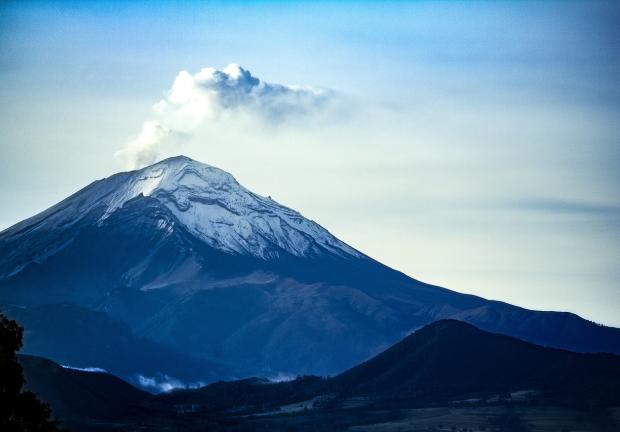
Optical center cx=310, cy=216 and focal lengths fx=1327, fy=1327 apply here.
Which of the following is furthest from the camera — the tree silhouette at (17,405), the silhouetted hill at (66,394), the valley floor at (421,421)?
the silhouetted hill at (66,394)

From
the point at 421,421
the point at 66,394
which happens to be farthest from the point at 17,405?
the point at 421,421

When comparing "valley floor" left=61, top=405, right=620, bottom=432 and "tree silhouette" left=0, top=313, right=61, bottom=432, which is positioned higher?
"valley floor" left=61, top=405, right=620, bottom=432

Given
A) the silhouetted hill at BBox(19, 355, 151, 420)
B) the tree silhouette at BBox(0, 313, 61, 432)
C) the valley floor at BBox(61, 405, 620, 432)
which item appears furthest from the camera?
the silhouetted hill at BBox(19, 355, 151, 420)

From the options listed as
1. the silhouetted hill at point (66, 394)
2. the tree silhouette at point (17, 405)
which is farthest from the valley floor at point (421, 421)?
the tree silhouette at point (17, 405)

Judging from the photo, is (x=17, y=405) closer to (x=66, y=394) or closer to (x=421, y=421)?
(x=66, y=394)

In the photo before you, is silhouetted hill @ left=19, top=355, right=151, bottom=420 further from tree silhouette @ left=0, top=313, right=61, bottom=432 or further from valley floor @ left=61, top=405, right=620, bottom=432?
tree silhouette @ left=0, top=313, right=61, bottom=432

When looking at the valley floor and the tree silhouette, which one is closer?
the tree silhouette

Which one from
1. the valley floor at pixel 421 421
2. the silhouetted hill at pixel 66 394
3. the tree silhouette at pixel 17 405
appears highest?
the silhouetted hill at pixel 66 394

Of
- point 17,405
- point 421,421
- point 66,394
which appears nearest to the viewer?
point 17,405

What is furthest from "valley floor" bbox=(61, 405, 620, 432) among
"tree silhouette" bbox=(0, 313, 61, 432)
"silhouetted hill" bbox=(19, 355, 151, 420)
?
"tree silhouette" bbox=(0, 313, 61, 432)

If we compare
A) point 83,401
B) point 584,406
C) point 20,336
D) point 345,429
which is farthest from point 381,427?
point 20,336

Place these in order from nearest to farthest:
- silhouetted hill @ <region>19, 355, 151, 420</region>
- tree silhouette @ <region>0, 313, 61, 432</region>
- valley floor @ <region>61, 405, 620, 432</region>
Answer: tree silhouette @ <region>0, 313, 61, 432</region> < valley floor @ <region>61, 405, 620, 432</region> < silhouetted hill @ <region>19, 355, 151, 420</region>

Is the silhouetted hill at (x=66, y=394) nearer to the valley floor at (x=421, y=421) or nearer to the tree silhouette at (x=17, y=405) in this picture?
the valley floor at (x=421, y=421)
